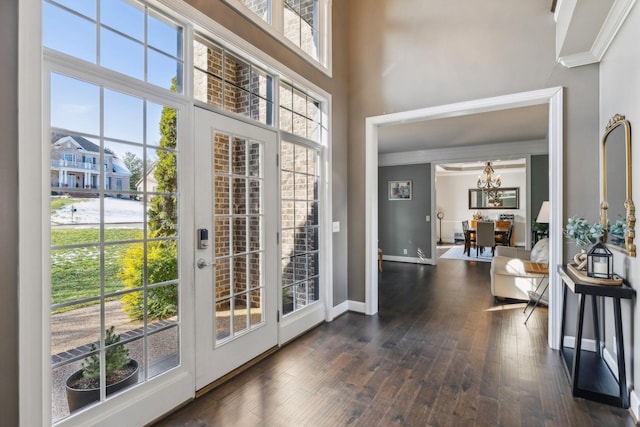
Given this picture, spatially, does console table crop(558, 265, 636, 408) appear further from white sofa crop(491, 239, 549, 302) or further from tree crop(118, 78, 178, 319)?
tree crop(118, 78, 178, 319)

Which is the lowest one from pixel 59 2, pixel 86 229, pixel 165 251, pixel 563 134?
pixel 165 251

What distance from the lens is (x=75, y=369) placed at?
1656 millimetres

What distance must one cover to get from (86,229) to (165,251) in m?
0.47

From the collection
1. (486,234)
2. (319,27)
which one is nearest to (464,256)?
(486,234)

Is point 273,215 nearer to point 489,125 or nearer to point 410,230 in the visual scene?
point 489,125

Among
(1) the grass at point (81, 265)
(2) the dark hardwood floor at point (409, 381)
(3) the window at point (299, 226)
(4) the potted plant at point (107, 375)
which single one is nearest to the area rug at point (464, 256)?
(2) the dark hardwood floor at point (409, 381)

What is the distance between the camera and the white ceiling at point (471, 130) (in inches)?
195

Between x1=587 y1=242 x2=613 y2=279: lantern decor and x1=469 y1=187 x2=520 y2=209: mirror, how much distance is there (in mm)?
9099

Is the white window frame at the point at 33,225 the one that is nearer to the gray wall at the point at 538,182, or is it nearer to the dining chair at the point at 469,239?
the gray wall at the point at 538,182

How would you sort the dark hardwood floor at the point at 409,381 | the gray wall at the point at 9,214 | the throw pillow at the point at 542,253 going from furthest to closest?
the throw pillow at the point at 542,253 → the dark hardwood floor at the point at 409,381 → the gray wall at the point at 9,214

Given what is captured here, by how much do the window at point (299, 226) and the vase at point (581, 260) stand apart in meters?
2.32

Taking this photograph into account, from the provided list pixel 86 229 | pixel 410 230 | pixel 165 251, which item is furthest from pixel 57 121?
pixel 410 230

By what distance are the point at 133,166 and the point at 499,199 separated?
1176 cm

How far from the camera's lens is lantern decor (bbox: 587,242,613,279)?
2.28 meters
